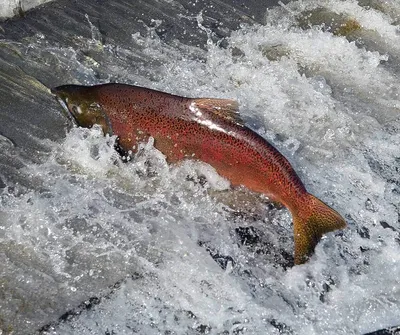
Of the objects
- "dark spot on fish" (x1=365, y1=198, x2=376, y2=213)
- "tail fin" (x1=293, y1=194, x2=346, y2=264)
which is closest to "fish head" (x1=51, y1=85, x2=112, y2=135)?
"tail fin" (x1=293, y1=194, x2=346, y2=264)

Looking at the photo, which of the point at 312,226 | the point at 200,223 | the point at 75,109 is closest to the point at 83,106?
the point at 75,109

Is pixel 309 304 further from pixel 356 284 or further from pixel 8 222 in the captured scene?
pixel 8 222

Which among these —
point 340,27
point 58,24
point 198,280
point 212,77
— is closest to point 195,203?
point 198,280

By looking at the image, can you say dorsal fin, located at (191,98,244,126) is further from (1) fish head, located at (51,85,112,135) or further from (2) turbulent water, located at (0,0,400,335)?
(1) fish head, located at (51,85,112,135)

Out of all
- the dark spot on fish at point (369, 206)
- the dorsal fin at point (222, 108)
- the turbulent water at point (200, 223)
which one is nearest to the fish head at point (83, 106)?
the turbulent water at point (200, 223)

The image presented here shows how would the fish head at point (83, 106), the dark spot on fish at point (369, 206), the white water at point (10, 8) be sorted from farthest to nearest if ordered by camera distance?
the white water at point (10, 8) → the dark spot on fish at point (369, 206) → the fish head at point (83, 106)

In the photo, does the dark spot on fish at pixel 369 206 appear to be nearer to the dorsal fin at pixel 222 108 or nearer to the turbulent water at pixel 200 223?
the turbulent water at pixel 200 223
